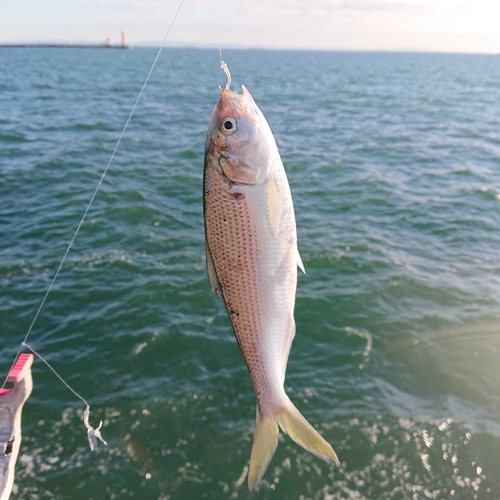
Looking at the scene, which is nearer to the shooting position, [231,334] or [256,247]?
[256,247]

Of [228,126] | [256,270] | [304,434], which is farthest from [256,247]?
[304,434]

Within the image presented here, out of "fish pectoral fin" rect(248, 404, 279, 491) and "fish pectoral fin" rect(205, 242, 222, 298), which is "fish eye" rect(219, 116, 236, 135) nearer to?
"fish pectoral fin" rect(205, 242, 222, 298)

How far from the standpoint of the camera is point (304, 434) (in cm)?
338

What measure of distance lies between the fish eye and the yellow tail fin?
2.09 m

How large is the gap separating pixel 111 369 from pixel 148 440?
1.82 meters

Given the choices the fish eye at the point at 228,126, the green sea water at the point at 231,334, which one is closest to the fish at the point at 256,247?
the fish eye at the point at 228,126

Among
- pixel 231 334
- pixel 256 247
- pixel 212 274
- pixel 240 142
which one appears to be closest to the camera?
pixel 240 142

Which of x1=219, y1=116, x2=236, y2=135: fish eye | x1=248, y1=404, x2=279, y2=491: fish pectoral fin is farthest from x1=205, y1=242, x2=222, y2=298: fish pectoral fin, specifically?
x1=248, y1=404, x2=279, y2=491: fish pectoral fin

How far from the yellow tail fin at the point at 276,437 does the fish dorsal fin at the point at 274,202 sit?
1439mm

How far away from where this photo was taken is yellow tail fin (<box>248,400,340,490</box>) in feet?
10.8

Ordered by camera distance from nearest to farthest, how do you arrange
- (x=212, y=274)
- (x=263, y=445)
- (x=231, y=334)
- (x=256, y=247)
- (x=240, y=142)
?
(x=240, y=142) < (x=256, y=247) < (x=212, y=274) < (x=263, y=445) < (x=231, y=334)

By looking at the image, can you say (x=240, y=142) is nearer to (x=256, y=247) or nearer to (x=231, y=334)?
(x=256, y=247)

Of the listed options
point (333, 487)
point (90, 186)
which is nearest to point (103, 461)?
point (333, 487)

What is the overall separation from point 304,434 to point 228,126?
7.68 feet
